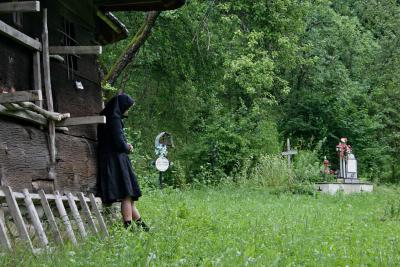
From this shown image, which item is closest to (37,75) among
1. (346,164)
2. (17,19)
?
(17,19)

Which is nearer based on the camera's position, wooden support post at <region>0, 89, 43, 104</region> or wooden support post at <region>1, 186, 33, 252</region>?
wooden support post at <region>1, 186, 33, 252</region>

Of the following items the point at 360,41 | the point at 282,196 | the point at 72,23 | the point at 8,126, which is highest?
the point at 360,41

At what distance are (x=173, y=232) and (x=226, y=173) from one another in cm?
1384

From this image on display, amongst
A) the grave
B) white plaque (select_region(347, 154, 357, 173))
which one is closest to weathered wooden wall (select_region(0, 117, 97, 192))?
the grave

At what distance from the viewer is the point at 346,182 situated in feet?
62.0

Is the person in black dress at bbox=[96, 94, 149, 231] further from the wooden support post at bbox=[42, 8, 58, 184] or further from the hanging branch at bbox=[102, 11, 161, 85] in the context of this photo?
the hanging branch at bbox=[102, 11, 161, 85]

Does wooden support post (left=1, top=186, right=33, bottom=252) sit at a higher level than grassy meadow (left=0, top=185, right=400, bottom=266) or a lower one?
higher

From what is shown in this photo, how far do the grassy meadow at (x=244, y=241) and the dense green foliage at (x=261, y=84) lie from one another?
19.5ft

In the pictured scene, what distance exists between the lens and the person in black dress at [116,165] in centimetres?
789

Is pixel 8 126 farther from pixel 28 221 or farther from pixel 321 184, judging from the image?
pixel 321 184

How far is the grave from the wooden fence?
37.6ft

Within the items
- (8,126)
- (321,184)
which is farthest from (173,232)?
(321,184)

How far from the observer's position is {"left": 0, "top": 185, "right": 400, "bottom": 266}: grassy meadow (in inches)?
189

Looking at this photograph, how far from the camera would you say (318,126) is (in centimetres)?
2633
